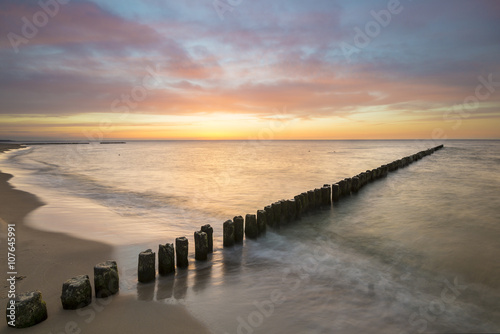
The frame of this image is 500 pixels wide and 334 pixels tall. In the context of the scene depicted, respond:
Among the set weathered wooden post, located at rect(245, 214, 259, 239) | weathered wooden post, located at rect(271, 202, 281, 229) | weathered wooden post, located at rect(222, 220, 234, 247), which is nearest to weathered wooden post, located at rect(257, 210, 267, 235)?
weathered wooden post, located at rect(245, 214, 259, 239)

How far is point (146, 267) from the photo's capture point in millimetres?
4699

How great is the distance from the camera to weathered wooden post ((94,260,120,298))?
4148mm

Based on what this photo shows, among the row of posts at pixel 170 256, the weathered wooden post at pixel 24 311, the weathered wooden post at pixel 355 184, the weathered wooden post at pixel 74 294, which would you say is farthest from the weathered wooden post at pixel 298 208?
the weathered wooden post at pixel 24 311

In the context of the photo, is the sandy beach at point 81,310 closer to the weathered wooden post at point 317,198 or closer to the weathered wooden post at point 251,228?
the weathered wooden post at point 251,228

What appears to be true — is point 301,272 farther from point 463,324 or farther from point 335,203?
point 335,203

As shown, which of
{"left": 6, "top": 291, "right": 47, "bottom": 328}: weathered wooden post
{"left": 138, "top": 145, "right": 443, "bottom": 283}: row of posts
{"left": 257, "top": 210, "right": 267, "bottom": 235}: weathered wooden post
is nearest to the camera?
{"left": 6, "top": 291, "right": 47, "bottom": 328}: weathered wooden post

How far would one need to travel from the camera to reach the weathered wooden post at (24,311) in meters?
3.38

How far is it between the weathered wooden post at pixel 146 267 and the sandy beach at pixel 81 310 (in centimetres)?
43

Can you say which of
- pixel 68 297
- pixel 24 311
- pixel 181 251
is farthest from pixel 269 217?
pixel 24 311

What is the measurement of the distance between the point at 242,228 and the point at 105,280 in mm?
3375

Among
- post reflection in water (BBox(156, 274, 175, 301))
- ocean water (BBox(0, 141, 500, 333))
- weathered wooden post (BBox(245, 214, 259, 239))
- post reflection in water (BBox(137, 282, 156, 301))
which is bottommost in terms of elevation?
ocean water (BBox(0, 141, 500, 333))

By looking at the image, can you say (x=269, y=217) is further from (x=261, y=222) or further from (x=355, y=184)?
(x=355, y=184)

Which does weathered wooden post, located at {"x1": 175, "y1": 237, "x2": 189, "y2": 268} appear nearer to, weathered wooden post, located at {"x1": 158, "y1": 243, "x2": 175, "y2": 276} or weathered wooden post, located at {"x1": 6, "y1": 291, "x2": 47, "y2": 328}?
A: weathered wooden post, located at {"x1": 158, "y1": 243, "x2": 175, "y2": 276}

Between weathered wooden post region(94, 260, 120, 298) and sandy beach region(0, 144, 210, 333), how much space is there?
0.11 metres
